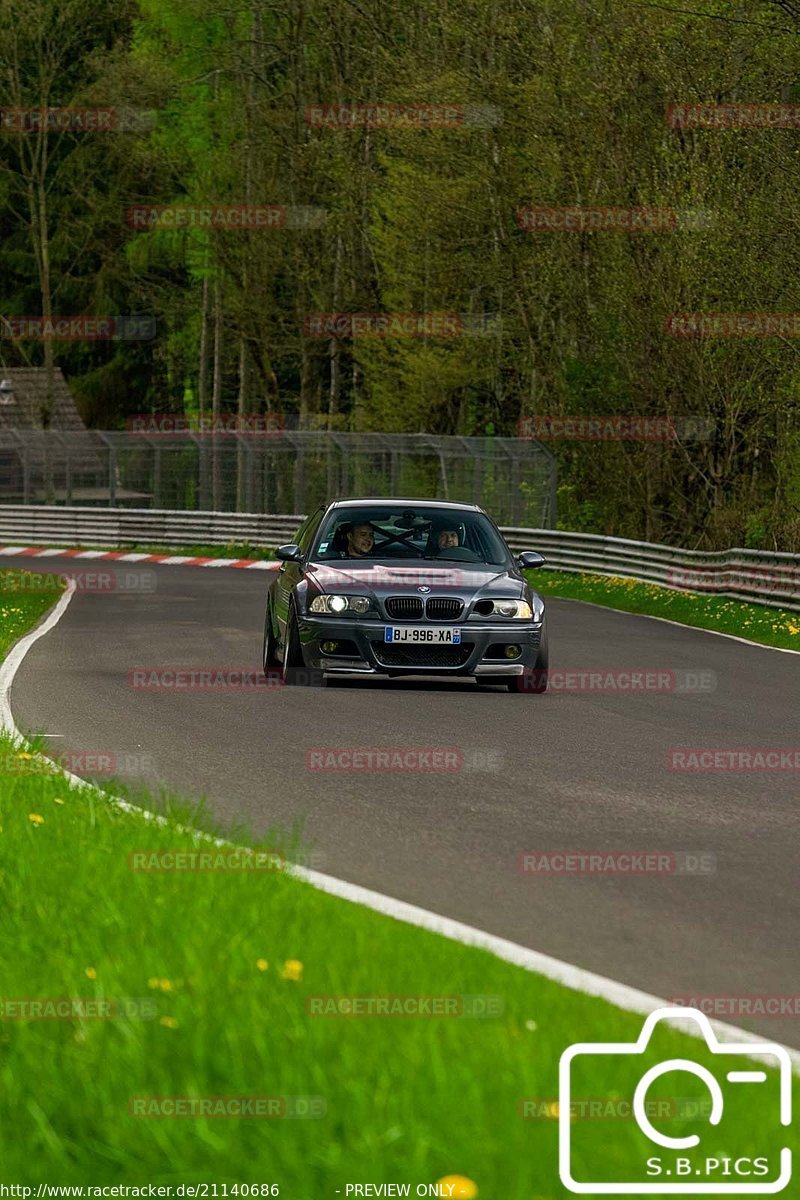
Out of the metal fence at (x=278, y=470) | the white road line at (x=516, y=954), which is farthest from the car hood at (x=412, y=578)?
the metal fence at (x=278, y=470)

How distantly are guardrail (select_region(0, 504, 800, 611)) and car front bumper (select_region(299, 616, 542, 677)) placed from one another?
42.1 ft

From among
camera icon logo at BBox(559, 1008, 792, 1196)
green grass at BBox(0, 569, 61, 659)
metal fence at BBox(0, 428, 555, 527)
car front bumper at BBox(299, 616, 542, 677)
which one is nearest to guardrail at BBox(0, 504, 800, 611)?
metal fence at BBox(0, 428, 555, 527)

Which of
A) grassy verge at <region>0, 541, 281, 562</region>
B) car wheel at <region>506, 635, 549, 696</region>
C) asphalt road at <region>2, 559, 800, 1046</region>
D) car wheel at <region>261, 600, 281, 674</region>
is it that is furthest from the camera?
grassy verge at <region>0, 541, 281, 562</region>

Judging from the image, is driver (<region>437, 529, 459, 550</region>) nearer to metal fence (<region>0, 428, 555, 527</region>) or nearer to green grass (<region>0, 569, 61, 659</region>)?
green grass (<region>0, 569, 61, 659</region>)

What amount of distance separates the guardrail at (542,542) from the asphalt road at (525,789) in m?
8.84

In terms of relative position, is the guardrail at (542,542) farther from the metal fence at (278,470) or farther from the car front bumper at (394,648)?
the car front bumper at (394,648)

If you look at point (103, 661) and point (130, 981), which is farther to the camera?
point (103, 661)

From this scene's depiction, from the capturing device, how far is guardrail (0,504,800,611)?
99.3 feet

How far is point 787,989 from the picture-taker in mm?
6520

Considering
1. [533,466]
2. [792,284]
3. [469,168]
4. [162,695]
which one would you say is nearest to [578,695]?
[162,695]

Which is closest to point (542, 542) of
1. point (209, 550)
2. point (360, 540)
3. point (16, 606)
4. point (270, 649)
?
point (209, 550)

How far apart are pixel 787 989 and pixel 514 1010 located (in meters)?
1.24

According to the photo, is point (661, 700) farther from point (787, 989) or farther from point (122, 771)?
point (787, 989)

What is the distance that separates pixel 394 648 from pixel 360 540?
1.45 meters
